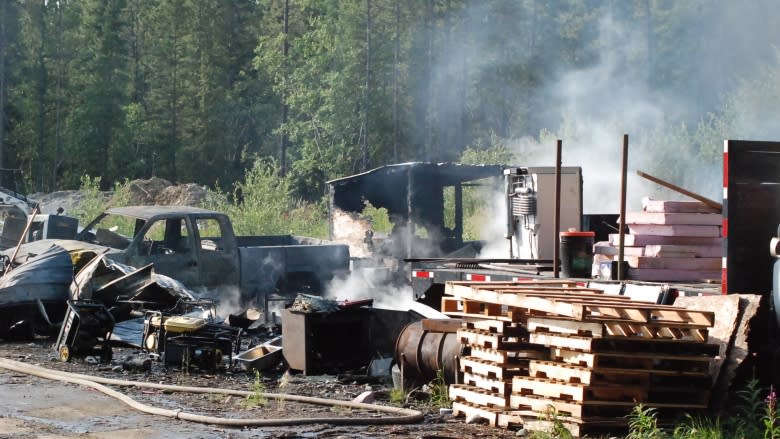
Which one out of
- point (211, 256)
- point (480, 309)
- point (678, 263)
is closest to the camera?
point (480, 309)

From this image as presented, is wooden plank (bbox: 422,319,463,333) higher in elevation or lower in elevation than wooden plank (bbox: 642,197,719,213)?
lower

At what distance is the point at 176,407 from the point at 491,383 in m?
2.70

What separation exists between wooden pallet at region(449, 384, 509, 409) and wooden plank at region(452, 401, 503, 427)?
4cm

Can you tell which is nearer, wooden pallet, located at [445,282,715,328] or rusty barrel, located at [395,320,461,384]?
wooden pallet, located at [445,282,715,328]

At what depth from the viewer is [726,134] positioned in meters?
39.6

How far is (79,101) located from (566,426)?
57345 millimetres

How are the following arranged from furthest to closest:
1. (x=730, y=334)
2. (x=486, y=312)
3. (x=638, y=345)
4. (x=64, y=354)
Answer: (x=64, y=354) → (x=486, y=312) → (x=730, y=334) → (x=638, y=345)

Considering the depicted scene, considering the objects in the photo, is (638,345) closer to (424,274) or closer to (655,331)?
(655,331)

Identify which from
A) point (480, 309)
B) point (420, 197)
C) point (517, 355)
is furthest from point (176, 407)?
point (420, 197)

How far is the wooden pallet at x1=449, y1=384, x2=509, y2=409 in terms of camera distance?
8625 millimetres

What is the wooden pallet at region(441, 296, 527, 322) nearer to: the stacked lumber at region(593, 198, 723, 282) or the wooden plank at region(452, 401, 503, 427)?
the wooden plank at region(452, 401, 503, 427)

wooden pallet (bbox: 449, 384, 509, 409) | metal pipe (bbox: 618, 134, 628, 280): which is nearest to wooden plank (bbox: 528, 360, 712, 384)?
wooden pallet (bbox: 449, 384, 509, 409)

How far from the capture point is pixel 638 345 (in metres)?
8.15

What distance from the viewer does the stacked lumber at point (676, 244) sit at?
31.7 feet
